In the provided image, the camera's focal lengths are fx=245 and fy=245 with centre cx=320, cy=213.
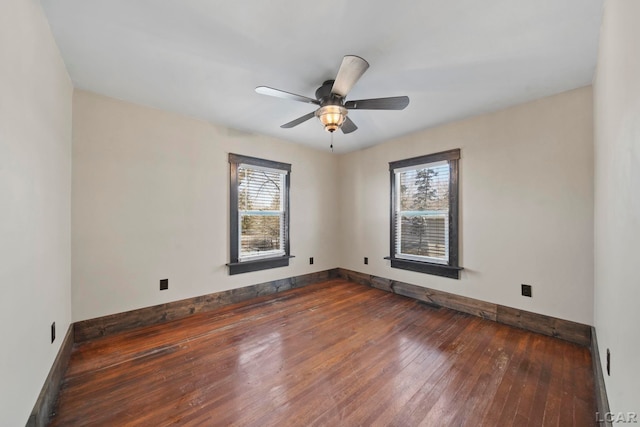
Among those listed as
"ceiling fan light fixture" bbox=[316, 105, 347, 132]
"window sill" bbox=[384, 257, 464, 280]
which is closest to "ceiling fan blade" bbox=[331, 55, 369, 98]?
"ceiling fan light fixture" bbox=[316, 105, 347, 132]

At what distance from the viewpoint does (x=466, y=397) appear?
1.65 metres

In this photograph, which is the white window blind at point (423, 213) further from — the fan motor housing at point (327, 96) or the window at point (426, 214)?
the fan motor housing at point (327, 96)

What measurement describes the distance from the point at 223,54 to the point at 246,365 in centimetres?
247

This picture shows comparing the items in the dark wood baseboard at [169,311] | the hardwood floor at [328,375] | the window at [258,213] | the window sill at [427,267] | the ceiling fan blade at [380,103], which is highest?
the ceiling fan blade at [380,103]

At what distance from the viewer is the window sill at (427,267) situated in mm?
3178

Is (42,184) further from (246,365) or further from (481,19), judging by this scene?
(481,19)

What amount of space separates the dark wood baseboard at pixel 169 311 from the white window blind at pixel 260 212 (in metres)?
0.48

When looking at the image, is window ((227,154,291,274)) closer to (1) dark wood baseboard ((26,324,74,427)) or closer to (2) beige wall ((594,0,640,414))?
(1) dark wood baseboard ((26,324,74,427))

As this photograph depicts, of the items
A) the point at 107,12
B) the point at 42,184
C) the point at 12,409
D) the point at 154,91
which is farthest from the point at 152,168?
the point at 12,409

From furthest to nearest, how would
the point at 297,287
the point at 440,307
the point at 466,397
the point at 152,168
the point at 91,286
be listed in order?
the point at 297,287 → the point at 440,307 → the point at 152,168 → the point at 91,286 → the point at 466,397

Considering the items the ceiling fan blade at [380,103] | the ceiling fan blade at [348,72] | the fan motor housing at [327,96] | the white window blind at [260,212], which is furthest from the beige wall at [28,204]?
the ceiling fan blade at [380,103]

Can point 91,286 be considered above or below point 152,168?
below

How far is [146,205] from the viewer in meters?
2.73

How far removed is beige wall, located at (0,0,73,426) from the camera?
1089mm
